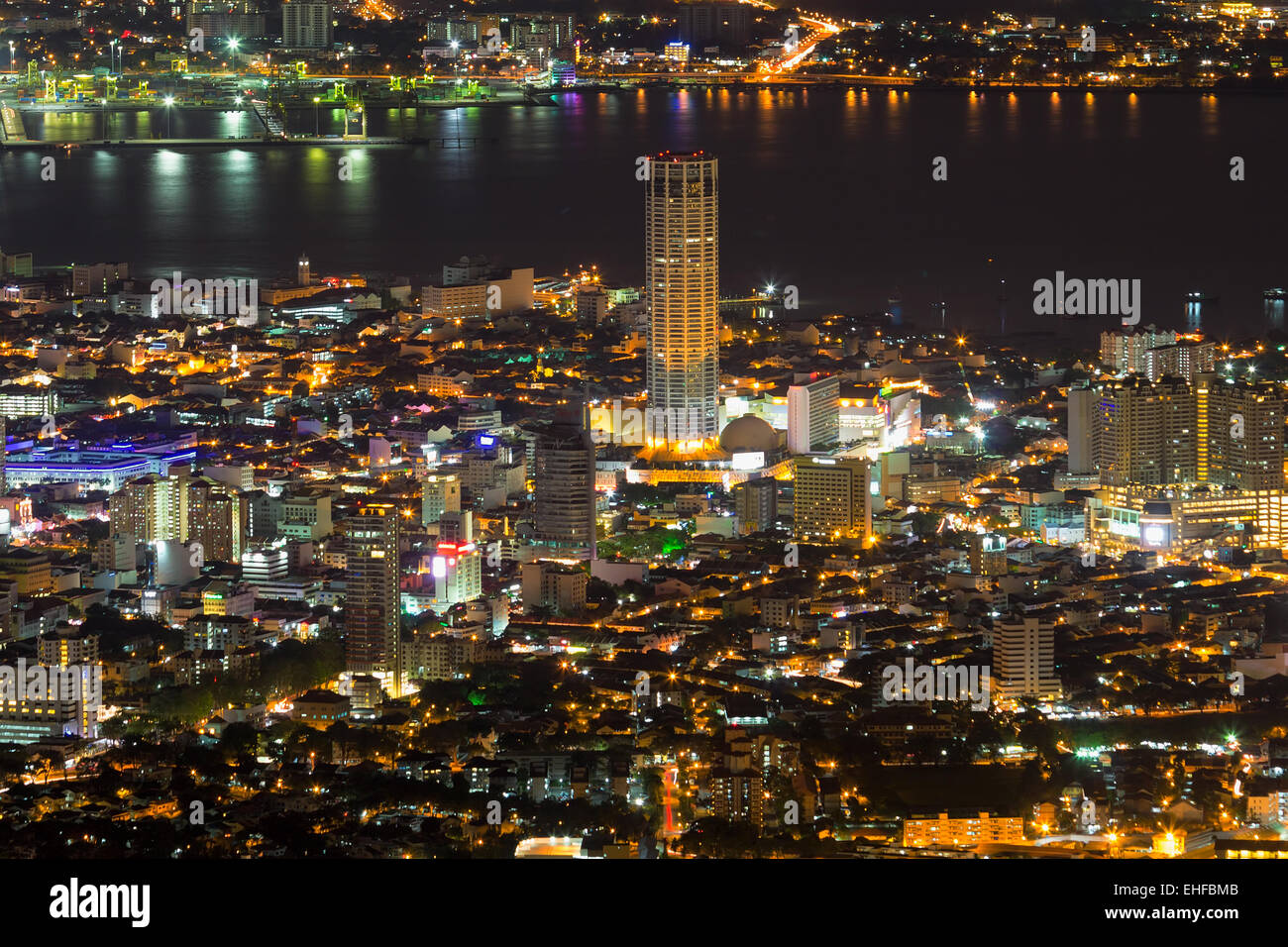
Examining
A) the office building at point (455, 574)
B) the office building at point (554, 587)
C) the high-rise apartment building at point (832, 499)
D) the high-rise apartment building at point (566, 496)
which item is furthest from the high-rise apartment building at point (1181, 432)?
the office building at point (455, 574)

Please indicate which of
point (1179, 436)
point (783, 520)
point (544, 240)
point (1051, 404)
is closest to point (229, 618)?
point (783, 520)

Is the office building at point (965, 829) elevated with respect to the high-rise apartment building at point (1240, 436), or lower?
lower

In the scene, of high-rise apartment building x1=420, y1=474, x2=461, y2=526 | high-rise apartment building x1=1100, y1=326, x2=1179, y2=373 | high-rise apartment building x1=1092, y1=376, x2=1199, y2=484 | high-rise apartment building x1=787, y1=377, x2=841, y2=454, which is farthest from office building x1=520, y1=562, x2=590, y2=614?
high-rise apartment building x1=1100, y1=326, x2=1179, y2=373

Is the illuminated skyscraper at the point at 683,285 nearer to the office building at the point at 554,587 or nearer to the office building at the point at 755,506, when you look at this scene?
the office building at the point at 755,506

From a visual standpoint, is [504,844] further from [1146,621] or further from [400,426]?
[400,426]

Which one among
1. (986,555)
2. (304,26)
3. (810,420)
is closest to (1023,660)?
(986,555)

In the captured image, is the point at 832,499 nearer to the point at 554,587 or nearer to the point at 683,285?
the point at 554,587
